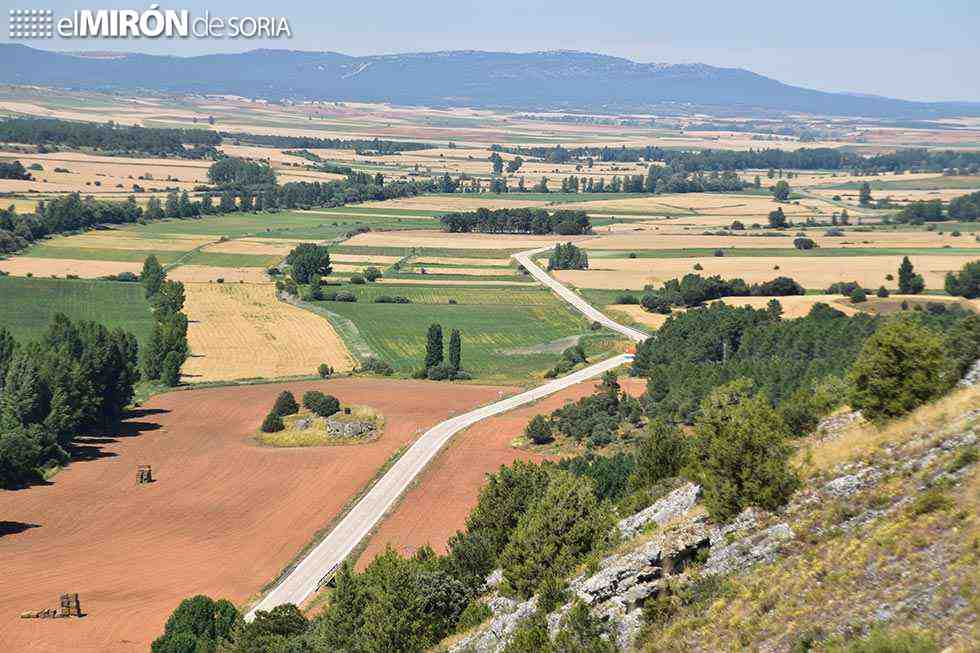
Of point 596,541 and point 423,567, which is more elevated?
point 596,541

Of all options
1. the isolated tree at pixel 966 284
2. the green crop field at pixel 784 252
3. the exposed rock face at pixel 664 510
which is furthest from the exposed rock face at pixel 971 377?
the green crop field at pixel 784 252

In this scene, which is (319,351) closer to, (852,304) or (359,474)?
(359,474)

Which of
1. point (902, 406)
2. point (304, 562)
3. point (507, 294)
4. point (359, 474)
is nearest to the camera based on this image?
point (902, 406)

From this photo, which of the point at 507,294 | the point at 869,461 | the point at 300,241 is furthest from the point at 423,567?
the point at 300,241

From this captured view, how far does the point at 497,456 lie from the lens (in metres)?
77.9

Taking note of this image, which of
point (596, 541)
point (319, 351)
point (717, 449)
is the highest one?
point (717, 449)

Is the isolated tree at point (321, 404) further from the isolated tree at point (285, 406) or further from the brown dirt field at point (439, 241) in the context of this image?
the brown dirt field at point (439, 241)

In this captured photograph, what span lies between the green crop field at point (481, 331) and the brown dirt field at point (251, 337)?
189 inches

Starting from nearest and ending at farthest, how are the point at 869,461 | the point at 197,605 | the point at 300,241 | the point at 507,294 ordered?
the point at 869,461
the point at 197,605
the point at 507,294
the point at 300,241

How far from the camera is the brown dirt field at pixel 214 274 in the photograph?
502 ft

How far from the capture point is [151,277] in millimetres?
139750

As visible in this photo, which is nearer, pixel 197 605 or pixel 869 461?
pixel 869 461

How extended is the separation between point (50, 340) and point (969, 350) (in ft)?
234

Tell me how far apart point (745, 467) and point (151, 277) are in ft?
391
